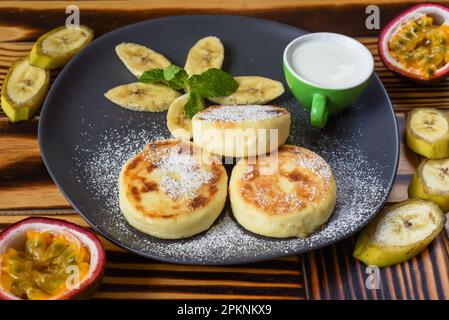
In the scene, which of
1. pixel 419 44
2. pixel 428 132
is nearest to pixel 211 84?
pixel 428 132

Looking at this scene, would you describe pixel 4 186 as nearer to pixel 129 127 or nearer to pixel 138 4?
pixel 129 127

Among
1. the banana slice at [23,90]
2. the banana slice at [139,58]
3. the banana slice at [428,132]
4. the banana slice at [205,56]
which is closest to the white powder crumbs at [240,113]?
the banana slice at [205,56]

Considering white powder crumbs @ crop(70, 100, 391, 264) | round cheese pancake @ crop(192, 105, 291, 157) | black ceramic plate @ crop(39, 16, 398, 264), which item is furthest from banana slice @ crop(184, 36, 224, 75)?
round cheese pancake @ crop(192, 105, 291, 157)

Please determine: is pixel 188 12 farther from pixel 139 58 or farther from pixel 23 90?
pixel 23 90

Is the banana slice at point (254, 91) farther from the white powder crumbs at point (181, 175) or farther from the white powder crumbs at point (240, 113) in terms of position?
the white powder crumbs at point (181, 175)
